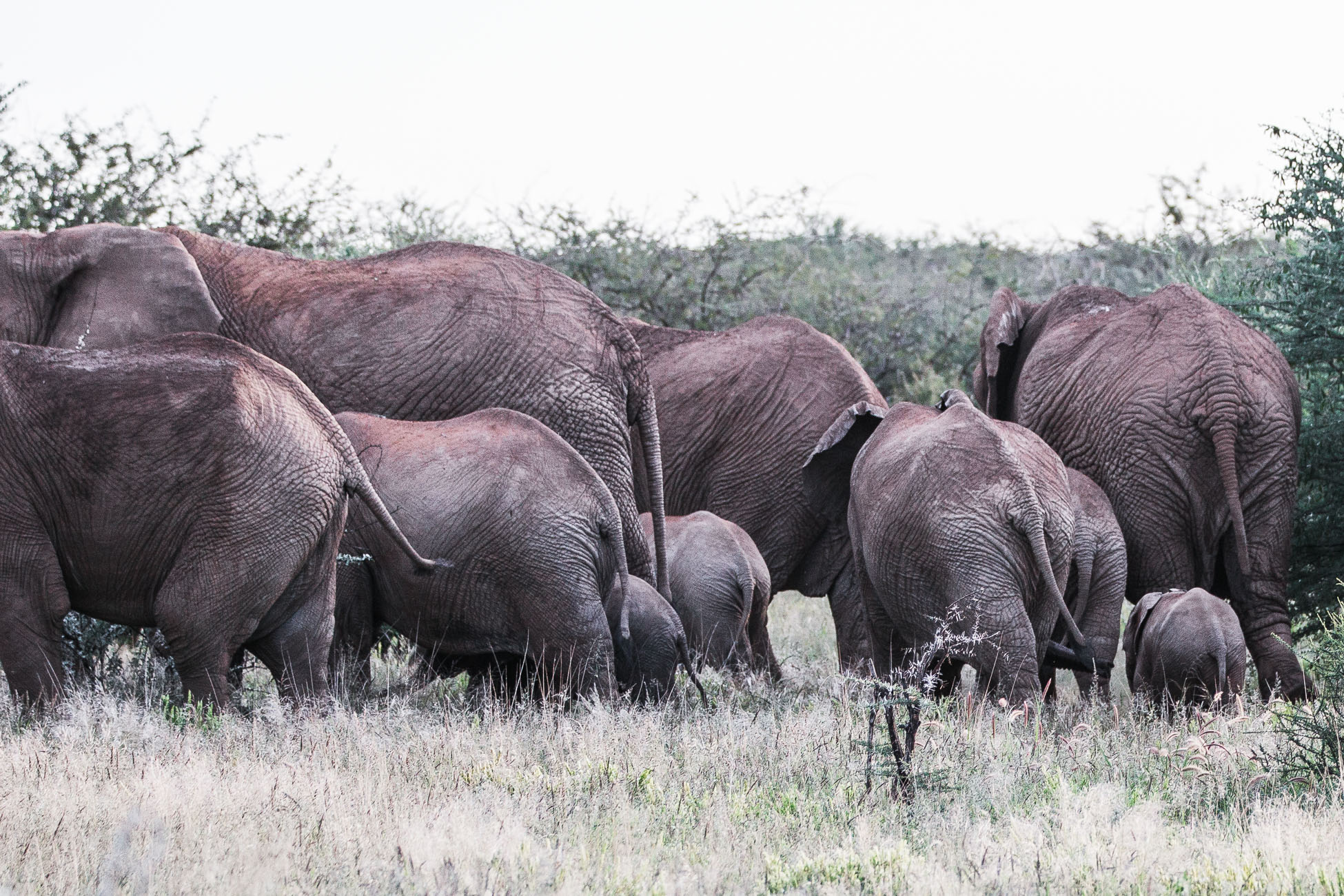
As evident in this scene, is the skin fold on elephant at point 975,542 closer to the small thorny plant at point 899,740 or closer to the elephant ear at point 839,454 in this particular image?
the elephant ear at point 839,454

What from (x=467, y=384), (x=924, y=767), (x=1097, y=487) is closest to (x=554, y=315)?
(x=467, y=384)

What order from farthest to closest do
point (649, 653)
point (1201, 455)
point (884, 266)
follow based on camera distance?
1. point (884, 266)
2. point (1201, 455)
3. point (649, 653)

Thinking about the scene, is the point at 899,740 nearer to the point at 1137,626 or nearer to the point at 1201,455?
the point at 1137,626

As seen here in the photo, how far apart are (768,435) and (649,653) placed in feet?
8.90

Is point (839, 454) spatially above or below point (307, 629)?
above

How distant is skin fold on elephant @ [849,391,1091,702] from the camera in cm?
678

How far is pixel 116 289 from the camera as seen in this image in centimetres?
742

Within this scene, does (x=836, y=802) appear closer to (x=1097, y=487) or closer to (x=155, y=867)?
(x=155, y=867)

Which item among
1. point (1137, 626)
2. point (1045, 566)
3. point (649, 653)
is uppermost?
point (1045, 566)

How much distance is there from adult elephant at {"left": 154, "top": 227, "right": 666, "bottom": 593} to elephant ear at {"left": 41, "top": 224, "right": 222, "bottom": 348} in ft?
1.54

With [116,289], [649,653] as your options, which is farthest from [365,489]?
[116,289]

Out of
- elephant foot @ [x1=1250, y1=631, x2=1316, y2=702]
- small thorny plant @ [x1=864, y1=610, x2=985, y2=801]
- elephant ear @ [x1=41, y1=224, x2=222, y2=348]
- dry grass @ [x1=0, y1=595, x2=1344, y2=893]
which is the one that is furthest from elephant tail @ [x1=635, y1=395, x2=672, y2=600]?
elephant foot @ [x1=1250, y1=631, x2=1316, y2=702]

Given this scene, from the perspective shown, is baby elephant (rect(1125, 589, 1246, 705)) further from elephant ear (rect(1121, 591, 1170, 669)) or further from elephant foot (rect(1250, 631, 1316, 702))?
elephant foot (rect(1250, 631, 1316, 702))

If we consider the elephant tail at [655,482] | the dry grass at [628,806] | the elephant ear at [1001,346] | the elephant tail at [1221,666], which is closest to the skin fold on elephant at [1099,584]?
the elephant tail at [1221,666]
